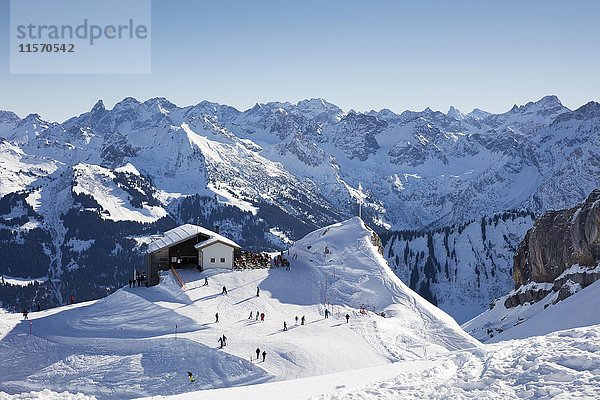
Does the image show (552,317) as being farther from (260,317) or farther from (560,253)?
(260,317)

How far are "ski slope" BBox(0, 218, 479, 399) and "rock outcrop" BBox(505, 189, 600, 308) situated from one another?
139ft

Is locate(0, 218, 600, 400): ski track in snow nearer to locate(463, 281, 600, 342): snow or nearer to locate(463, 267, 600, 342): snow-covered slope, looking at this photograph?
locate(463, 281, 600, 342): snow

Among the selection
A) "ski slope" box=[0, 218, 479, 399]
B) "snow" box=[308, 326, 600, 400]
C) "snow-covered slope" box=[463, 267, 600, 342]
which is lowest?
"snow-covered slope" box=[463, 267, 600, 342]

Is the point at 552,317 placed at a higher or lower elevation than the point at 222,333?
lower

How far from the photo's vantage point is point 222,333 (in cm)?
5084

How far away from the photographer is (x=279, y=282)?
67.8m

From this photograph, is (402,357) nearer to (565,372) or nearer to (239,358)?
(239,358)

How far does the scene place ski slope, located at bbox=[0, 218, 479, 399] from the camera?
4438cm

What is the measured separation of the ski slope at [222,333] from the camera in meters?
44.4

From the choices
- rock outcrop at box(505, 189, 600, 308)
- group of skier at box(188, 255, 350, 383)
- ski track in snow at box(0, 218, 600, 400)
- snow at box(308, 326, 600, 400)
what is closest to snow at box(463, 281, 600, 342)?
rock outcrop at box(505, 189, 600, 308)

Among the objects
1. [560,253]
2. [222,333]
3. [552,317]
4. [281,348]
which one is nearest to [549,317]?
[552,317]

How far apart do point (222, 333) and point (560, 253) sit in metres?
80.7

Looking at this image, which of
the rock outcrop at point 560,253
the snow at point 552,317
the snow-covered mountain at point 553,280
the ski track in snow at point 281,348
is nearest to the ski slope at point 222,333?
the ski track in snow at point 281,348

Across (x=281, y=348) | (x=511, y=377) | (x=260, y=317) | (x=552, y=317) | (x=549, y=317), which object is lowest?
(x=549, y=317)
